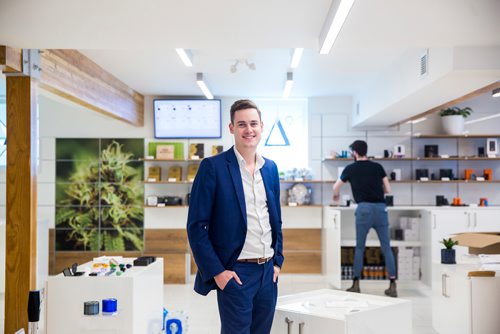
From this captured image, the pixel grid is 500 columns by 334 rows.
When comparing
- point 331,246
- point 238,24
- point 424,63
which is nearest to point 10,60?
point 238,24

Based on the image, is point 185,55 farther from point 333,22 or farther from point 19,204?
point 333,22

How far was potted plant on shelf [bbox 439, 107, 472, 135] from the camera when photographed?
899 centimetres

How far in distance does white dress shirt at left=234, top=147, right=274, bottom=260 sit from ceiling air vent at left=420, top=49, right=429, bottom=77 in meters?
3.02

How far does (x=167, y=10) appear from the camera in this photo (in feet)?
13.2

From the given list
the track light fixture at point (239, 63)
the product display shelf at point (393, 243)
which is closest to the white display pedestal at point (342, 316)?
the track light fixture at point (239, 63)

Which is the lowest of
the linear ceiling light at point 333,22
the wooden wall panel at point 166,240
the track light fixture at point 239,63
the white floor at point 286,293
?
the white floor at point 286,293

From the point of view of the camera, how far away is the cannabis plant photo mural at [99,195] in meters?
9.53

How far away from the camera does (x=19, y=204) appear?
16.5ft

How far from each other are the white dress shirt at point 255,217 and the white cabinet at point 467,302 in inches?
93.1

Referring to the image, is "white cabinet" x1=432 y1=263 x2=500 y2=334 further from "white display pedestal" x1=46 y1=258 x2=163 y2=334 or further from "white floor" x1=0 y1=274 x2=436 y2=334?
"white display pedestal" x1=46 y1=258 x2=163 y2=334

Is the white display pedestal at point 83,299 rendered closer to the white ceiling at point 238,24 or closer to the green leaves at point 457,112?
the white ceiling at point 238,24

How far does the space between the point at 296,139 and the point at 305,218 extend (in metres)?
1.39

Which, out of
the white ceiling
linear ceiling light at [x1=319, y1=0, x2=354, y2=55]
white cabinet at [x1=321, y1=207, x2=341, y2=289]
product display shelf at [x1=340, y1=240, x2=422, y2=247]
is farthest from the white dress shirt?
product display shelf at [x1=340, y1=240, x2=422, y2=247]

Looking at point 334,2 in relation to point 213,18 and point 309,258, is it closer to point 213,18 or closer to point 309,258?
point 213,18
